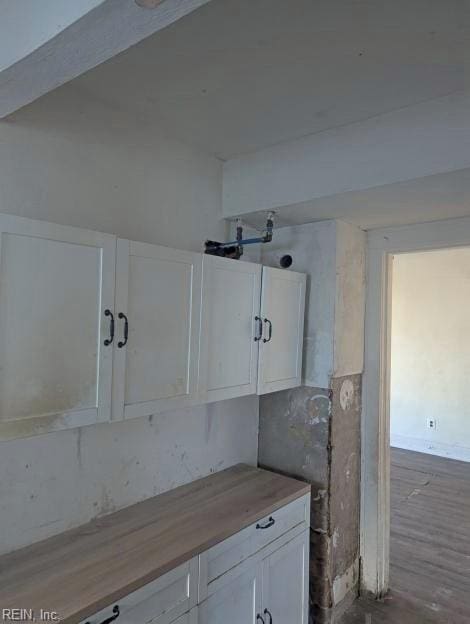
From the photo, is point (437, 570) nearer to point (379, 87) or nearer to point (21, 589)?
point (21, 589)

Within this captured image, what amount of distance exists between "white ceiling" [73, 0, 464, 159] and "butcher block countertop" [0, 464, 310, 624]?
171cm

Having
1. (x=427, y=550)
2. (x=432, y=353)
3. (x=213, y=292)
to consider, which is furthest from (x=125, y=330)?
(x=432, y=353)

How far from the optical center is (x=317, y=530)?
7.23ft

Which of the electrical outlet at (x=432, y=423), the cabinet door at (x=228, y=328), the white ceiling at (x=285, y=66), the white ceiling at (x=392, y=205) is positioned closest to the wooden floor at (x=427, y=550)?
the electrical outlet at (x=432, y=423)

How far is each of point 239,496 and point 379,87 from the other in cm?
184

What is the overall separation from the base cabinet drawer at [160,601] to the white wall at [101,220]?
1.46 feet

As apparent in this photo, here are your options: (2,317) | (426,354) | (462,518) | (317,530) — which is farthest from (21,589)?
(426,354)

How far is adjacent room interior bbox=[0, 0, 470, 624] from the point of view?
118cm

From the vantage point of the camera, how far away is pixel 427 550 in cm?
294

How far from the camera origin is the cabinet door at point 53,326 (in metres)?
1.13

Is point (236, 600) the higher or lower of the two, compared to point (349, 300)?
lower

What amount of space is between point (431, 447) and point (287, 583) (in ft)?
12.5

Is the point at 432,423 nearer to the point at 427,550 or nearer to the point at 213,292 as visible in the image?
the point at 427,550

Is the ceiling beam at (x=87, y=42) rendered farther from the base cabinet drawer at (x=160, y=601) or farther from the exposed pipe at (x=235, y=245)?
the base cabinet drawer at (x=160, y=601)
